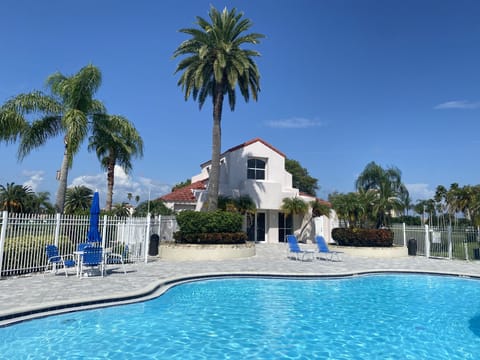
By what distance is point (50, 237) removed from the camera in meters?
12.0

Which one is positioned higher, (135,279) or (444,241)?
(444,241)

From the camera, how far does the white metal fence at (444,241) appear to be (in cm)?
1845

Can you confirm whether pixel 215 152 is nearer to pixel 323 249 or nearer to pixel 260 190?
pixel 260 190

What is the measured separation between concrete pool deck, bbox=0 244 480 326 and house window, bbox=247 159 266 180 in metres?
8.26

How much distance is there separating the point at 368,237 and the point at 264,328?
15.4m

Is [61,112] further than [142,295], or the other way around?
[61,112]

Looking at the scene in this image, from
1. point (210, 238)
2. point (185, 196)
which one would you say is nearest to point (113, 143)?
point (185, 196)

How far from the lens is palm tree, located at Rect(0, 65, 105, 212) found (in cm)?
1418

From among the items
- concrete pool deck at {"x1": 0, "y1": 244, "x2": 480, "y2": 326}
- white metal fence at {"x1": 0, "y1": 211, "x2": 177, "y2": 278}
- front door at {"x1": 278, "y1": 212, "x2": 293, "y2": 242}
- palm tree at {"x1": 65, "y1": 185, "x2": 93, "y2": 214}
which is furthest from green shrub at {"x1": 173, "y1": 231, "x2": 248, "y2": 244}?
palm tree at {"x1": 65, "y1": 185, "x2": 93, "y2": 214}

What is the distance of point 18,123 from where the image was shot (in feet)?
43.4

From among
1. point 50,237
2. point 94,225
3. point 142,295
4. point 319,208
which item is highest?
point 319,208

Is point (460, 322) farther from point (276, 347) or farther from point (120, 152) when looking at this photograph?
point (120, 152)

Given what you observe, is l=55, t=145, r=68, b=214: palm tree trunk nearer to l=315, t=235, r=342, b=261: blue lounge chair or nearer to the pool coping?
the pool coping

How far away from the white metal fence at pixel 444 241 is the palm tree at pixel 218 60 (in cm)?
1348
